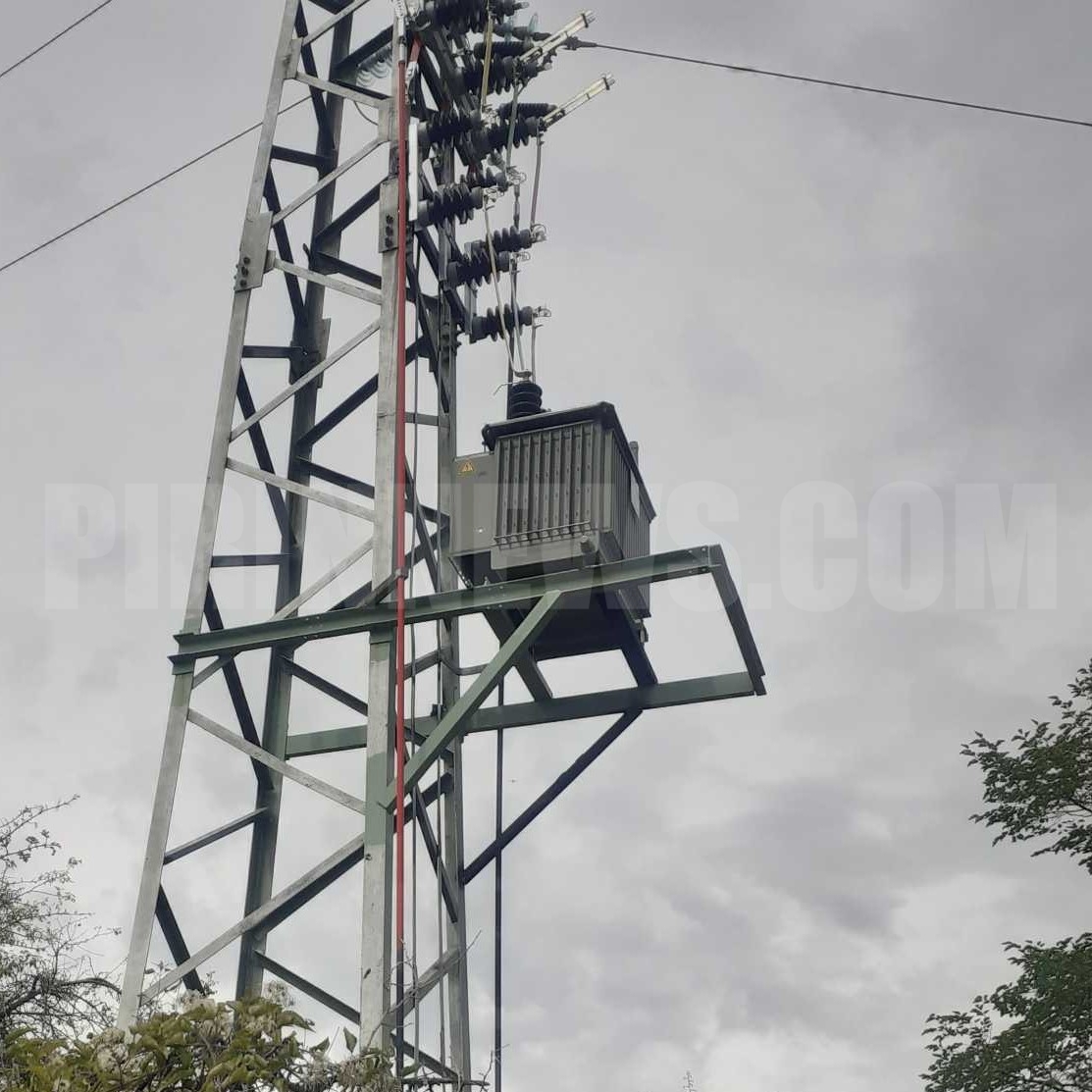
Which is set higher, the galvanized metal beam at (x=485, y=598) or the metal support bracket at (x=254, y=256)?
the metal support bracket at (x=254, y=256)

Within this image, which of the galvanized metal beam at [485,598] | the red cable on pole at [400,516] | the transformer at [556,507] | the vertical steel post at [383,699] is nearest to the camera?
the vertical steel post at [383,699]

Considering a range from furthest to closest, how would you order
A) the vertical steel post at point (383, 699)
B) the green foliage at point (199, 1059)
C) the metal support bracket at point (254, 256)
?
the metal support bracket at point (254, 256) → the vertical steel post at point (383, 699) → the green foliage at point (199, 1059)

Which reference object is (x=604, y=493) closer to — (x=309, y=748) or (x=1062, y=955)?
(x=309, y=748)

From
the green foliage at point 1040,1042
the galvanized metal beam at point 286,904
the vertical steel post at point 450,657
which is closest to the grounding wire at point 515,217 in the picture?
the vertical steel post at point 450,657

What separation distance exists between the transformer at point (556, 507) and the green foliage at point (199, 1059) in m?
3.24

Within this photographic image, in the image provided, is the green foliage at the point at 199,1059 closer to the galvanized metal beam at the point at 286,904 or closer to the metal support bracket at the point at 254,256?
the galvanized metal beam at the point at 286,904

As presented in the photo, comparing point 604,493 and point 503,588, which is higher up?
point 604,493

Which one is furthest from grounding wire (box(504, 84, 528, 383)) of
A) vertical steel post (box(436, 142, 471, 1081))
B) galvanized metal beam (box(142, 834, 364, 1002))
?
galvanized metal beam (box(142, 834, 364, 1002))

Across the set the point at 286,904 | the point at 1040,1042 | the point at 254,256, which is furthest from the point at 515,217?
the point at 1040,1042

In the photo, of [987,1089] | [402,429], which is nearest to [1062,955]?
[987,1089]

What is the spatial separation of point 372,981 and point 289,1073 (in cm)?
108

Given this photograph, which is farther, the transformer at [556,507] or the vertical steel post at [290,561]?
the vertical steel post at [290,561]

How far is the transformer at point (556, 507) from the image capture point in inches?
362

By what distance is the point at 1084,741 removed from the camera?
20.8 m
